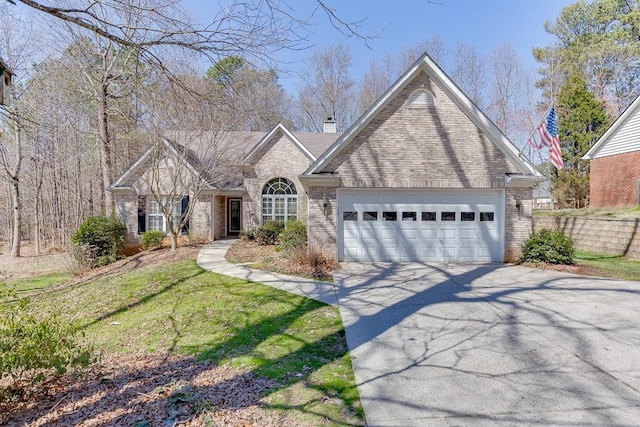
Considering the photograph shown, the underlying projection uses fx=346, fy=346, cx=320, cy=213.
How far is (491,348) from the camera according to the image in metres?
4.81

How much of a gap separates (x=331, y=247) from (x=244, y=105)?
595 cm

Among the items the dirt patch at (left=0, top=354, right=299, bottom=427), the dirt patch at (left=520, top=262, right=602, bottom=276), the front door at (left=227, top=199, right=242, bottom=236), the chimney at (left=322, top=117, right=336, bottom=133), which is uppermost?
the chimney at (left=322, top=117, right=336, bottom=133)

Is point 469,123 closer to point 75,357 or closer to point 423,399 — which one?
point 423,399

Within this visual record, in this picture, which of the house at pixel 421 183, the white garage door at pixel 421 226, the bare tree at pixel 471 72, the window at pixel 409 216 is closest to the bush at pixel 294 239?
the house at pixel 421 183

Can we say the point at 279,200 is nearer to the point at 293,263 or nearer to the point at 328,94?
the point at 293,263

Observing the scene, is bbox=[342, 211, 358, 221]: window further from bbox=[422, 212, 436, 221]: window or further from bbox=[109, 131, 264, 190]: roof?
bbox=[109, 131, 264, 190]: roof

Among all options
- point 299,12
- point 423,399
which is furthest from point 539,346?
point 299,12

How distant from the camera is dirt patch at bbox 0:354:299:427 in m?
3.32

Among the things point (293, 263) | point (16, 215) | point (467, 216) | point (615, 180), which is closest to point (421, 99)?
point (467, 216)

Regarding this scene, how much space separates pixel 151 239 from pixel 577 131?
1097 inches

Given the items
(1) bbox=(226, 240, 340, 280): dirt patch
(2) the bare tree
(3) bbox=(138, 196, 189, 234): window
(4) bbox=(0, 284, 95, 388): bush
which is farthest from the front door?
(2) the bare tree

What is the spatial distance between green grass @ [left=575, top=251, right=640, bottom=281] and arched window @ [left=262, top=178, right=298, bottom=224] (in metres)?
11.8

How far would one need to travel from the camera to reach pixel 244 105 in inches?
247

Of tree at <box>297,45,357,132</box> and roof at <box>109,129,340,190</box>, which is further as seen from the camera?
tree at <box>297,45,357,132</box>
